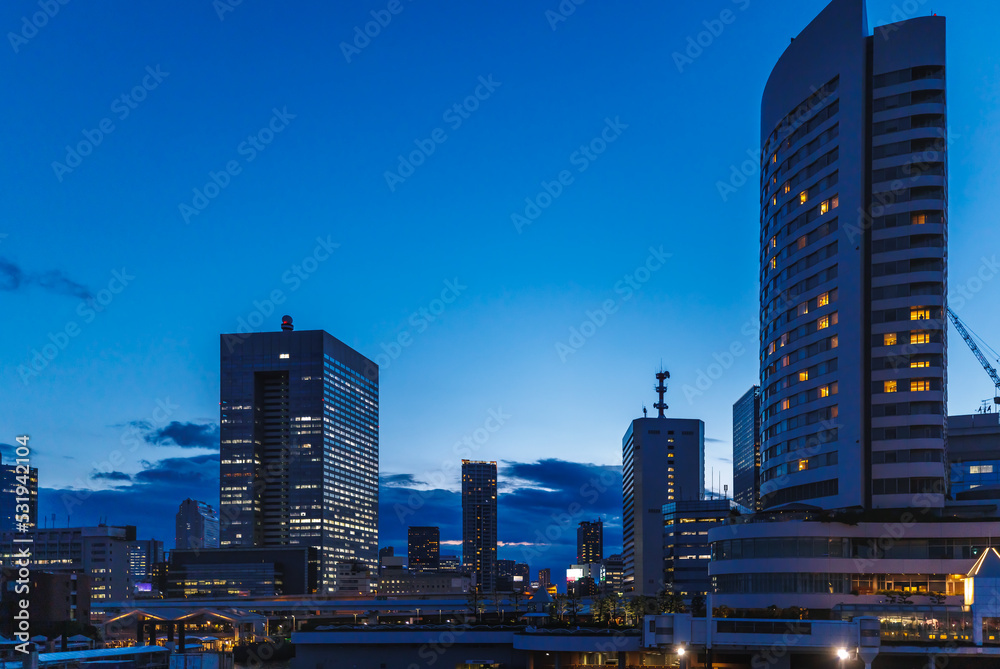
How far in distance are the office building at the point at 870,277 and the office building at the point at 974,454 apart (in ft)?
245

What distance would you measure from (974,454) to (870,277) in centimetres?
9050

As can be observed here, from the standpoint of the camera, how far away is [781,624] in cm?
7119

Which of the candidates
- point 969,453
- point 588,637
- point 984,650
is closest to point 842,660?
point 984,650

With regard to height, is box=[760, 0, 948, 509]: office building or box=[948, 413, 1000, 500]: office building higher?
box=[760, 0, 948, 509]: office building

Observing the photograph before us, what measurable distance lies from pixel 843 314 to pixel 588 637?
48.1 metres

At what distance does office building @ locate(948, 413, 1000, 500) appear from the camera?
166125 mm

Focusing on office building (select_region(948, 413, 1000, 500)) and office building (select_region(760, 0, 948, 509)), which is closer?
office building (select_region(760, 0, 948, 509))

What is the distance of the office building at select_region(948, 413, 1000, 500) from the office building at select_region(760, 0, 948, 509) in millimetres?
74814

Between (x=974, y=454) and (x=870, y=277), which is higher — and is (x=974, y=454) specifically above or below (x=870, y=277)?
below

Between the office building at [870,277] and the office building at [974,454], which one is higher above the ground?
the office building at [870,277]

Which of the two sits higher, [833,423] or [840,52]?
[840,52]

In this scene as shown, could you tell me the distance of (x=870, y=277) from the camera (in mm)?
101312

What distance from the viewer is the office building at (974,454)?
16612 cm

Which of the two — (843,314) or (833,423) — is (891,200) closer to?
(843,314)
